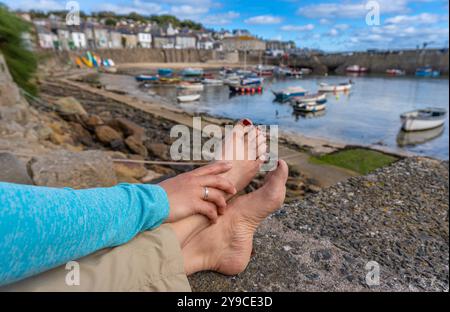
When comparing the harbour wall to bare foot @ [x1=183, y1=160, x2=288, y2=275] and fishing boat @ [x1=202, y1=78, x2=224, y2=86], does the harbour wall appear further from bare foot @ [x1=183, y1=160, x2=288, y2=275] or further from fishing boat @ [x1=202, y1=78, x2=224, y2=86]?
bare foot @ [x1=183, y1=160, x2=288, y2=275]

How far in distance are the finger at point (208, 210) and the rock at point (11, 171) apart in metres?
1.52

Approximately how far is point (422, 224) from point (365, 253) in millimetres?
968

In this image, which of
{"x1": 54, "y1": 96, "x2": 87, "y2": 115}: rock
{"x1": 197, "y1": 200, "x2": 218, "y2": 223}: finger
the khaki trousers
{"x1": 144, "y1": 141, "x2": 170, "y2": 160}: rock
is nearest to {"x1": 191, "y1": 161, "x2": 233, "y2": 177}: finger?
{"x1": 197, "y1": 200, "x2": 218, "y2": 223}: finger

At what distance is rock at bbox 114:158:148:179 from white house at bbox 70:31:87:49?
51068 mm

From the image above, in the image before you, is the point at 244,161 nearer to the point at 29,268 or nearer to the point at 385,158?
the point at 29,268

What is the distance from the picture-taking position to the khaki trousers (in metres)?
0.84

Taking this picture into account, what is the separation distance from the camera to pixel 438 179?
3658 mm

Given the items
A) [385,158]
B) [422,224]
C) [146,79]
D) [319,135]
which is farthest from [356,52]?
[422,224]

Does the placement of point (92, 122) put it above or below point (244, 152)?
below

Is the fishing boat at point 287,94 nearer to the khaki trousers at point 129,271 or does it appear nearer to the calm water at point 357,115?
the calm water at point 357,115

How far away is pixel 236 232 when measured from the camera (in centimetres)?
146

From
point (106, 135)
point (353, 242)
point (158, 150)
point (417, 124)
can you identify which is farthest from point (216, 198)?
point (417, 124)

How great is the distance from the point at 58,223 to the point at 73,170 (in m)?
2.14

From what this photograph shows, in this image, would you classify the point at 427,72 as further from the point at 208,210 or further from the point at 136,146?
the point at 208,210
